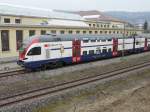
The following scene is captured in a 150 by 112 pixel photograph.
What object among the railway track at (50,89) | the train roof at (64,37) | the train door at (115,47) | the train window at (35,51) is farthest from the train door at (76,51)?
the train door at (115,47)

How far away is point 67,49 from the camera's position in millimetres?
30422

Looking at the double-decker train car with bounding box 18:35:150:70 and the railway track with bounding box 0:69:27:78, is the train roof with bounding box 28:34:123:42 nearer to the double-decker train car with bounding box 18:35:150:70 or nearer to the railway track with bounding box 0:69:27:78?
the double-decker train car with bounding box 18:35:150:70

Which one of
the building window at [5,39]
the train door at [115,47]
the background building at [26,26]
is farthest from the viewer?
the train door at [115,47]

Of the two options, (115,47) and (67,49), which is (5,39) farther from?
(115,47)

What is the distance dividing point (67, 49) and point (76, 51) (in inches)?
67.6

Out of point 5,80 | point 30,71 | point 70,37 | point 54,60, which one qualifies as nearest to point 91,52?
point 70,37

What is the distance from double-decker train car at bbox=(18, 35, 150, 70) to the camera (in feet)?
88.0

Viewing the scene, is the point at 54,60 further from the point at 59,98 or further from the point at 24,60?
the point at 59,98

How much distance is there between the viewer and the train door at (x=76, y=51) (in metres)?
31.4

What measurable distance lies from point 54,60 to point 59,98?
11.6 meters

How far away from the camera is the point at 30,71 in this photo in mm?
27719

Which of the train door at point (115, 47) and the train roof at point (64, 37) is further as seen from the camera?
the train door at point (115, 47)

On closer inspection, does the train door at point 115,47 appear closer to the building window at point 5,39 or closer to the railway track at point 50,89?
the railway track at point 50,89

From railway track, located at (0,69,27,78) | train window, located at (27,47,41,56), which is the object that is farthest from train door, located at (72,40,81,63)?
railway track, located at (0,69,27,78)
